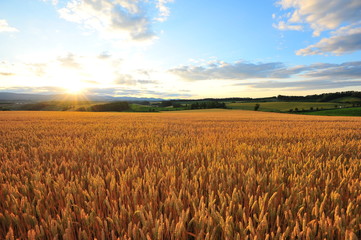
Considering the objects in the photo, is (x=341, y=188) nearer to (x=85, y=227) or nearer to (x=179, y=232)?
(x=179, y=232)

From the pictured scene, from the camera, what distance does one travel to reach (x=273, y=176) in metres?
1.96

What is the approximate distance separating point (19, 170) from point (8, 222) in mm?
1441

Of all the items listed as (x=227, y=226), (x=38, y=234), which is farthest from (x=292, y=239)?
(x=38, y=234)

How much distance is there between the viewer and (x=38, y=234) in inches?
44.0

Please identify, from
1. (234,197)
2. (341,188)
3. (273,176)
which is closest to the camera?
(234,197)

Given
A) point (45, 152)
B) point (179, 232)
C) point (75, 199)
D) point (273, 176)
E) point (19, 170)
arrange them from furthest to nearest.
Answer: point (45, 152) < point (19, 170) < point (273, 176) < point (75, 199) < point (179, 232)

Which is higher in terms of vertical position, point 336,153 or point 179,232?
point 179,232

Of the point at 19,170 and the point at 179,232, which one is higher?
the point at 179,232

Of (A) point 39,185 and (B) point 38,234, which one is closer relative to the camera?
(B) point 38,234

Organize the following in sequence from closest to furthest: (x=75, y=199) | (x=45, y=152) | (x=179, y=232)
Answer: (x=179, y=232) < (x=75, y=199) < (x=45, y=152)

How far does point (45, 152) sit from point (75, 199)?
2.43 meters

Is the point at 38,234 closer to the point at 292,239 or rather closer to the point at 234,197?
the point at 234,197

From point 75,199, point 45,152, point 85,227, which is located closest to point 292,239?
point 85,227

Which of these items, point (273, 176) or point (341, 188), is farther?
point (273, 176)
